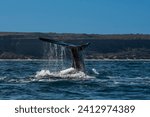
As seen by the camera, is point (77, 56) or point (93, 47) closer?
point (77, 56)

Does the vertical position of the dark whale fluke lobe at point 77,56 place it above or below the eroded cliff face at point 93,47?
above

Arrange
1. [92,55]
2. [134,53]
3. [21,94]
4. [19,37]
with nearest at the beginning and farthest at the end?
[21,94] → [92,55] → [134,53] → [19,37]

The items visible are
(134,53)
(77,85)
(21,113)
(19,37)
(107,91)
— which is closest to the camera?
(21,113)

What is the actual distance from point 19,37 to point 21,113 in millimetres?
169628

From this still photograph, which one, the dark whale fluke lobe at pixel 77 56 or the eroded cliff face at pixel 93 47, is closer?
the dark whale fluke lobe at pixel 77 56

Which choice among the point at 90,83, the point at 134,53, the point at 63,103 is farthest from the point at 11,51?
the point at 63,103

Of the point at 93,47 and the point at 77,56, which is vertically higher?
the point at 77,56

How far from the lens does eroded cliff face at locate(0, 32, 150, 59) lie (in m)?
151

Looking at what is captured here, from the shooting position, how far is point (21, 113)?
498 inches

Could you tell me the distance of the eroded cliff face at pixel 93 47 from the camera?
151000 mm

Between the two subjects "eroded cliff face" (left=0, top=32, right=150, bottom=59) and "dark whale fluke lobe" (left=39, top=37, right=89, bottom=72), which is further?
"eroded cliff face" (left=0, top=32, right=150, bottom=59)

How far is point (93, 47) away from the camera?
16612 centimetres

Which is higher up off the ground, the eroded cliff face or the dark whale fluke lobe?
the dark whale fluke lobe

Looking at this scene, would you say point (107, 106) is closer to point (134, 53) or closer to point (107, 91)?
point (107, 91)
